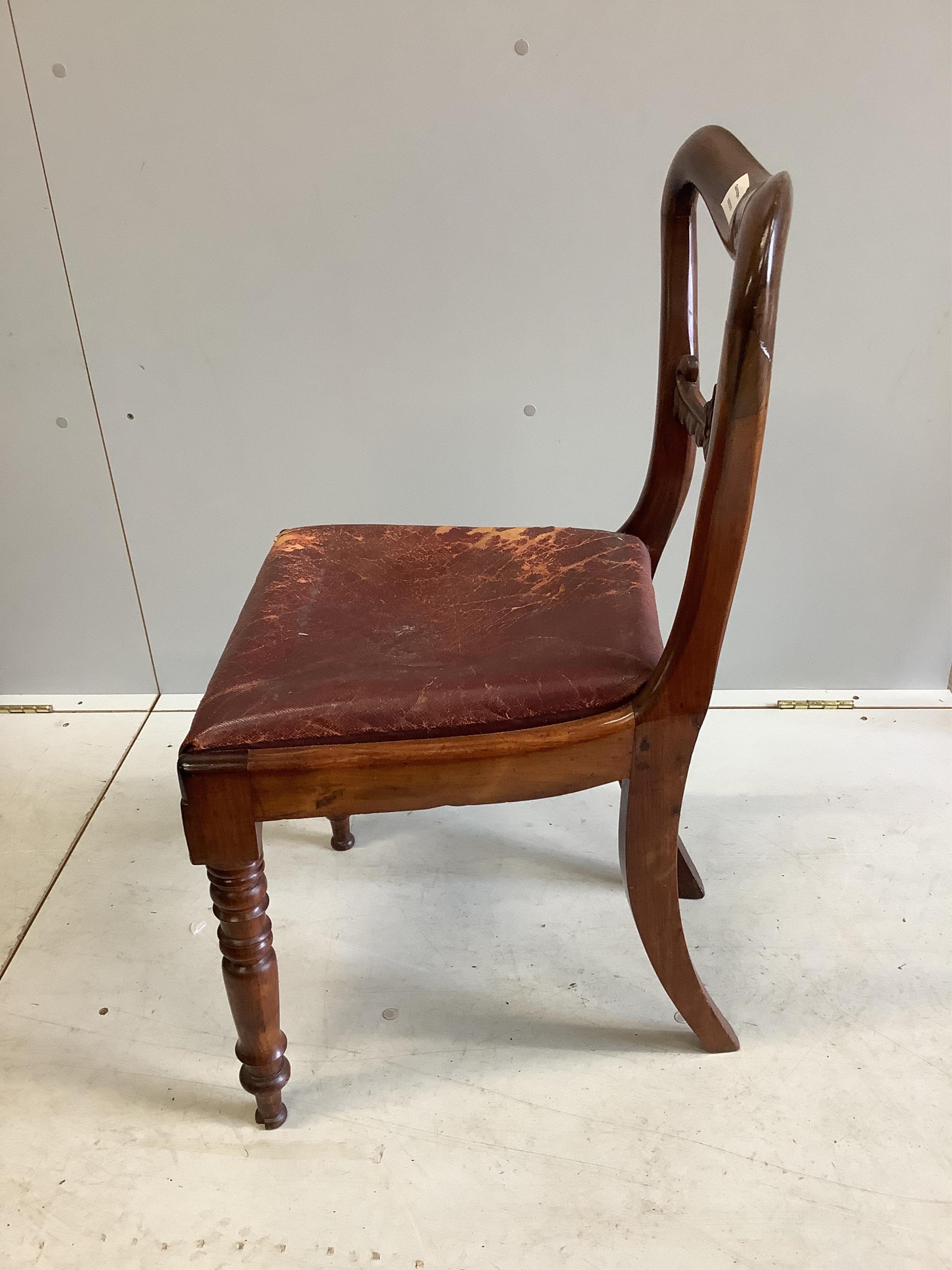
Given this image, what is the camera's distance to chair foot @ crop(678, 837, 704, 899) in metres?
1.20

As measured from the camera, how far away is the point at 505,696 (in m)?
0.82

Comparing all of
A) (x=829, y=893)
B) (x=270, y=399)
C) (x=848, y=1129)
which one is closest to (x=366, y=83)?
(x=270, y=399)

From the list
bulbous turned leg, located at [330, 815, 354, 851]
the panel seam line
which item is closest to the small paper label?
bulbous turned leg, located at [330, 815, 354, 851]

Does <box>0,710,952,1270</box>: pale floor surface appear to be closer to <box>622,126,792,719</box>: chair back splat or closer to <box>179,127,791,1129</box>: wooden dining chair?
<box>179,127,791,1129</box>: wooden dining chair

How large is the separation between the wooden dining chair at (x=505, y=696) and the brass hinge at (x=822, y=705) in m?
0.71

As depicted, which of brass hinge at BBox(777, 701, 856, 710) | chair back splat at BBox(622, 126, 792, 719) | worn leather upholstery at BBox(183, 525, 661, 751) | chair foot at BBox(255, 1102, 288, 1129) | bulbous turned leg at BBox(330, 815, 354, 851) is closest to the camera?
chair back splat at BBox(622, 126, 792, 719)

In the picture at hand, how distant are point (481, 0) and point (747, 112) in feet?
1.17

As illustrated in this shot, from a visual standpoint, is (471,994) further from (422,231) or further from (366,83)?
(366,83)

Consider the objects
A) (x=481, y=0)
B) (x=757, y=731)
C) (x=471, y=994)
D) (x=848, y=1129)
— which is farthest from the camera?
(x=757, y=731)

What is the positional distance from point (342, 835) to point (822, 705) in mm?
804

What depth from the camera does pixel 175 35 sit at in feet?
4.01

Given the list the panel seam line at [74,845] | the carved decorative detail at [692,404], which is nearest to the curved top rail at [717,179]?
the carved decorative detail at [692,404]

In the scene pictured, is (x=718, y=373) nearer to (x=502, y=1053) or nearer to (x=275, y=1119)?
(x=502, y=1053)

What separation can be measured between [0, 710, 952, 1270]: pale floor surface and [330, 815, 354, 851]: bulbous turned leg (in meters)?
0.02
